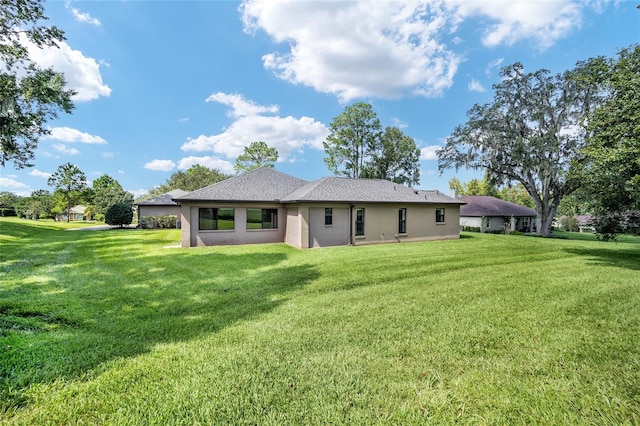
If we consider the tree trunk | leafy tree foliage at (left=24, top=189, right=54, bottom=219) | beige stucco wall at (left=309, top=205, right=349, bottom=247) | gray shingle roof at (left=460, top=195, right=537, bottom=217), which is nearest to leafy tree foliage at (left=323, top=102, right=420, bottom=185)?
gray shingle roof at (left=460, top=195, right=537, bottom=217)

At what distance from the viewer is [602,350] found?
12.3 feet

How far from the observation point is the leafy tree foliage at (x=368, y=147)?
3206 centimetres

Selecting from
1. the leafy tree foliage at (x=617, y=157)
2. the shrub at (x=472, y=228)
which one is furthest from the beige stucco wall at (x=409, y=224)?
the shrub at (x=472, y=228)

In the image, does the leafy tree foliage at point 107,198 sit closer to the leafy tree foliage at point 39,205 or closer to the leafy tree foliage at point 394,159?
the leafy tree foliage at point 39,205

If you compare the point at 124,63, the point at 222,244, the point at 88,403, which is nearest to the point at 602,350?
the point at 88,403

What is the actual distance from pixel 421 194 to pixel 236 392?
17.4m

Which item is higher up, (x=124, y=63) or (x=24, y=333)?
(x=124, y=63)

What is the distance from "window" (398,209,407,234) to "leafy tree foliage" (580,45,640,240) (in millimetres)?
8123

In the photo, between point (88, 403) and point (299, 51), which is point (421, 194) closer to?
point (299, 51)

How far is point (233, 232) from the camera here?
14773mm

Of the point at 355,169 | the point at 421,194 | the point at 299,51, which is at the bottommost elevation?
the point at 421,194

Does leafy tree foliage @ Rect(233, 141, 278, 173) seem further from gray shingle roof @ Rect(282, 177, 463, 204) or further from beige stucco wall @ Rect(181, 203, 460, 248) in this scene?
beige stucco wall @ Rect(181, 203, 460, 248)

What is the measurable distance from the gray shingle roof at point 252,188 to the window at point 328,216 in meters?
2.99

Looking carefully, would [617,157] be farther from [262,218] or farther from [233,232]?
[233,232]
